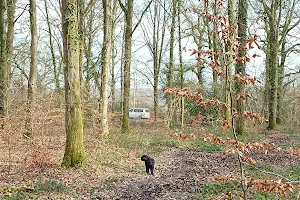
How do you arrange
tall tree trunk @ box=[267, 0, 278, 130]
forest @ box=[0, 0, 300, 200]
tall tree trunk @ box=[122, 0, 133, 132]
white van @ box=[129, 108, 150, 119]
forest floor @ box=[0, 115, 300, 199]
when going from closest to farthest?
forest @ box=[0, 0, 300, 200]
forest floor @ box=[0, 115, 300, 199]
tall tree trunk @ box=[122, 0, 133, 132]
tall tree trunk @ box=[267, 0, 278, 130]
white van @ box=[129, 108, 150, 119]

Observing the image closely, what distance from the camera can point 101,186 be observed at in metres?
7.80

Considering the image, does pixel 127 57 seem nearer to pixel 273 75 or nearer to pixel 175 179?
pixel 175 179

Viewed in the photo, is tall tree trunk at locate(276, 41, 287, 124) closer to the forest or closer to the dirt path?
the forest

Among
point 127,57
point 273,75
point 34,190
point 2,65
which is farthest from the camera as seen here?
point 273,75

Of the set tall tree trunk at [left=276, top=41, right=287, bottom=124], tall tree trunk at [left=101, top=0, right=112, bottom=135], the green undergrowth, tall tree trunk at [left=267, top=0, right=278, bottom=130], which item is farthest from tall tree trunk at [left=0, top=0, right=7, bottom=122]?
tall tree trunk at [left=276, top=41, right=287, bottom=124]

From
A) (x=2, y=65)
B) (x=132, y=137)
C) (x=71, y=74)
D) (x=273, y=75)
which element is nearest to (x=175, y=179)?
(x=71, y=74)

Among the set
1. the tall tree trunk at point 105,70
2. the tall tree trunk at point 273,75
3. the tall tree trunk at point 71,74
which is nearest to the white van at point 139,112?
the tall tree trunk at point 273,75

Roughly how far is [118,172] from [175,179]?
184cm

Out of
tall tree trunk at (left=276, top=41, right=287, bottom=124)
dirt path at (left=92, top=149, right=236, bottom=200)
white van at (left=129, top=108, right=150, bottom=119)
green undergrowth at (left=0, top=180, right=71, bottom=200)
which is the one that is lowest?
dirt path at (left=92, top=149, right=236, bottom=200)

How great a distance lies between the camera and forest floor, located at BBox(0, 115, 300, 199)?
23.0ft

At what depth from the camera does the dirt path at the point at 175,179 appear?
7172 millimetres

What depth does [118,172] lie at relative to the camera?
9320 millimetres

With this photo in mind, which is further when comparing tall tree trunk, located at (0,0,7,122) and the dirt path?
tall tree trunk, located at (0,0,7,122)

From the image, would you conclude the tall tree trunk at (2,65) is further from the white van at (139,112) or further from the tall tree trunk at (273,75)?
the white van at (139,112)
